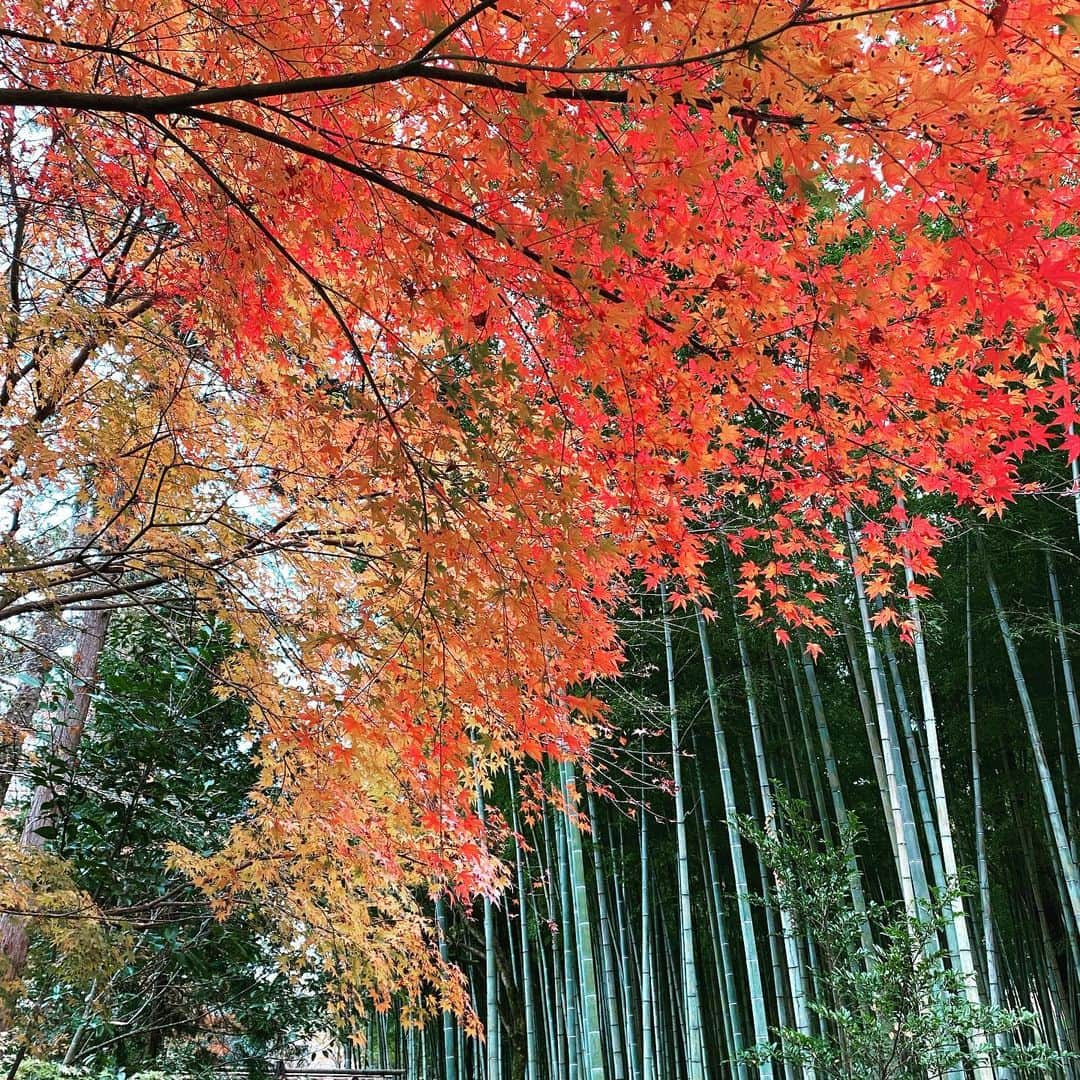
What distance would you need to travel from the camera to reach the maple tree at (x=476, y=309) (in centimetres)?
146

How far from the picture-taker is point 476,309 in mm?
2068

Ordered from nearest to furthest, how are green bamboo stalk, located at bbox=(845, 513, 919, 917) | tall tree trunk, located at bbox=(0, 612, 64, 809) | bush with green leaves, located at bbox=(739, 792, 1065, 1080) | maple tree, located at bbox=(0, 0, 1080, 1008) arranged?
maple tree, located at bbox=(0, 0, 1080, 1008)
tall tree trunk, located at bbox=(0, 612, 64, 809)
bush with green leaves, located at bbox=(739, 792, 1065, 1080)
green bamboo stalk, located at bbox=(845, 513, 919, 917)

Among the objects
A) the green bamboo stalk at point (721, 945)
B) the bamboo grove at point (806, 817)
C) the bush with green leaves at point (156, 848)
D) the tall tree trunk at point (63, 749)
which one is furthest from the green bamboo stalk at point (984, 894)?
the tall tree trunk at point (63, 749)

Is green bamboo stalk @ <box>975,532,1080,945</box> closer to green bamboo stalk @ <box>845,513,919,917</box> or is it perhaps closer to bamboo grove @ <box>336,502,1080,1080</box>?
bamboo grove @ <box>336,502,1080,1080</box>

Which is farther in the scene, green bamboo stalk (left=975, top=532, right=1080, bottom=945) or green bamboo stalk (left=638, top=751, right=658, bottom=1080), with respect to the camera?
green bamboo stalk (left=638, top=751, right=658, bottom=1080)

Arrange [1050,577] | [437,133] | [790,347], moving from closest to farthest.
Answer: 1. [437,133]
2. [790,347]
3. [1050,577]

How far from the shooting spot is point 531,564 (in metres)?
2.07

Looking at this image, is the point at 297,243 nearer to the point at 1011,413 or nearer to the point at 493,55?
the point at 493,55

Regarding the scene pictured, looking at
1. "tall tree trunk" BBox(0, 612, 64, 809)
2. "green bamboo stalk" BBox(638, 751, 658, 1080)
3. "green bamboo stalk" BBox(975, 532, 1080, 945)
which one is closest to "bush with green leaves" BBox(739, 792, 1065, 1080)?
"green bamboo stalk" BBox(975, 532, 1080, 945)

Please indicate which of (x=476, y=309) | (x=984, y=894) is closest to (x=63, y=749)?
(x=476, y=309)

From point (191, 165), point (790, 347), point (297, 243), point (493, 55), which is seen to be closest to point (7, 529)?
point (191, 165)

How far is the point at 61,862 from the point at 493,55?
9.89ft

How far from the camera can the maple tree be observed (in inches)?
57.6

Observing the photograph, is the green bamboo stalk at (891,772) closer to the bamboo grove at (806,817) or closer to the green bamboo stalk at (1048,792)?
the bamboo grove at (806,817)
